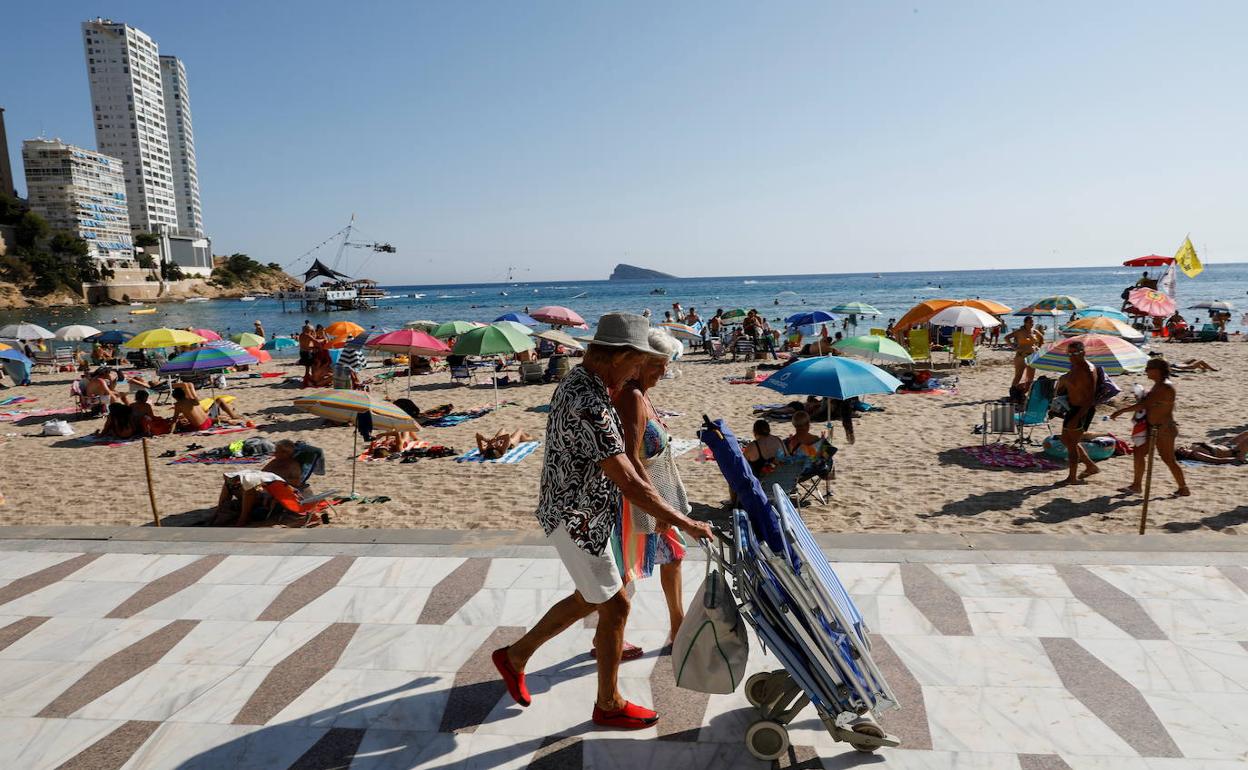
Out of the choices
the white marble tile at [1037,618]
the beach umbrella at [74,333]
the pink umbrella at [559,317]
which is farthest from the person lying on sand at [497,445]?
the beach umbrella at [74,333]

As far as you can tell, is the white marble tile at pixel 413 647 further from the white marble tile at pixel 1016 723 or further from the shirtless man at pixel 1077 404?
the shirtless man at pixel 1077 404

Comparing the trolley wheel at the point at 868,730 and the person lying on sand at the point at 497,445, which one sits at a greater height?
the trolley wheel at the point at 868,730

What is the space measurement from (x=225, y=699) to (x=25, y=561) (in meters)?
2.84

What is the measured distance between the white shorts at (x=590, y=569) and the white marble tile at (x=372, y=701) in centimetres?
95

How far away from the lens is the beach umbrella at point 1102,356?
23.9ft

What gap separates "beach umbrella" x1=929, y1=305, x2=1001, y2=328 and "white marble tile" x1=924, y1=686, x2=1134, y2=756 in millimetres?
12558

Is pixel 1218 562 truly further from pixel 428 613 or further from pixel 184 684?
pixel 184 684

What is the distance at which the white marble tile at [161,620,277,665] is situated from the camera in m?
3.41

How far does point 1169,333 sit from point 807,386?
68.1 ft

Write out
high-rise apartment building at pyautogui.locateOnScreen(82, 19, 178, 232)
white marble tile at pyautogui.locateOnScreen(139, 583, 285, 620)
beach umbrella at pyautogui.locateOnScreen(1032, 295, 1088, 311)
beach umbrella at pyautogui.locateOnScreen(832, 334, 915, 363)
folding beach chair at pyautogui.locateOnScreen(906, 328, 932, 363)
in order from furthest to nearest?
high-rise apartment building at pyautogui.locateOnScreen(82, 19, 178, 232)
beach umbrella at pyautogui.locateOnScreen(1032, 295, 1088, 311)
folding beach chair at pyautogui.locateOnScreen(906, 328, 932, 363)
beach umbrella at pyautogui.locateOnScreen(832, 334, 915, 363)
white marble tile at pyautogui.locateOnScreen(139, 583, 285, 620)

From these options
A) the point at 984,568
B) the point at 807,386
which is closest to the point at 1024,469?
the point at 807,386

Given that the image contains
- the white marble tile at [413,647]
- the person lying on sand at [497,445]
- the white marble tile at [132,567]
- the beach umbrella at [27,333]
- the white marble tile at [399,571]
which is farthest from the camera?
the beach umbrella at [27,333]

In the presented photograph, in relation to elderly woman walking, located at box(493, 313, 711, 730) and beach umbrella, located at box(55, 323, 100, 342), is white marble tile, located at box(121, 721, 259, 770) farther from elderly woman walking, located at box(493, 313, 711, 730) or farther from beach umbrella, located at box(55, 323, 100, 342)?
beach umbrella, located at box(55, 323, 100, 342)

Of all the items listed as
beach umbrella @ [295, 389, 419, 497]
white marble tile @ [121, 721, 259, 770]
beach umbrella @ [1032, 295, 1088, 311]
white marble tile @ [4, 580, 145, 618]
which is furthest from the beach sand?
beach umbrella @ [1032, 295, 1088, 311]
